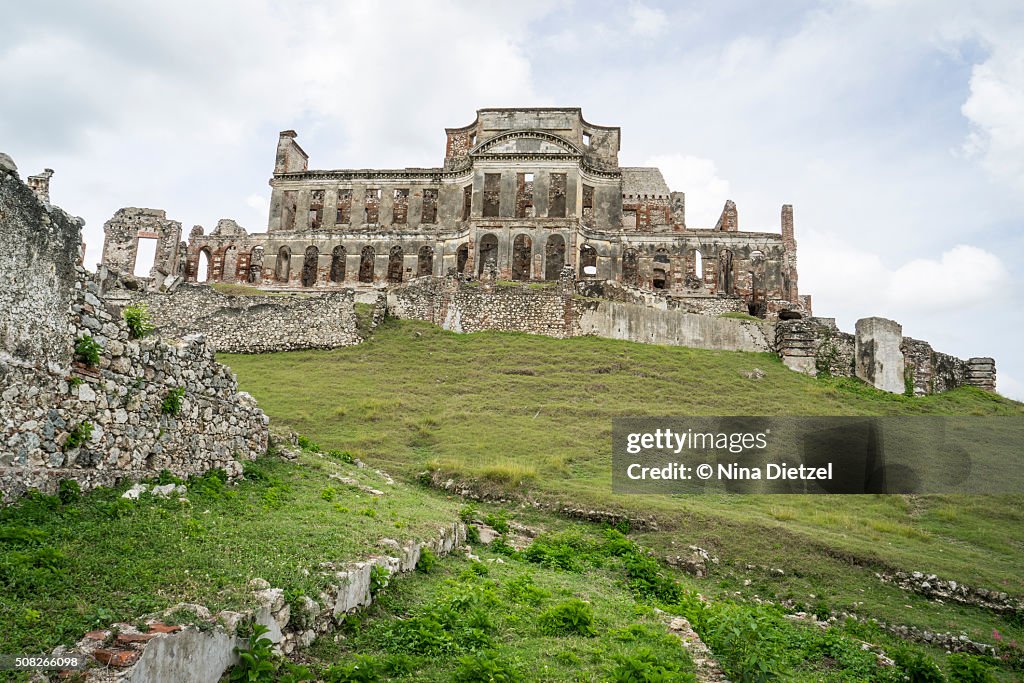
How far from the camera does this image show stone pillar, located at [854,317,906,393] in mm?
30828

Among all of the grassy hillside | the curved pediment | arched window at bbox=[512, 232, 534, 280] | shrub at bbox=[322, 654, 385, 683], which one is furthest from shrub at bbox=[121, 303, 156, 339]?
the curved pediment

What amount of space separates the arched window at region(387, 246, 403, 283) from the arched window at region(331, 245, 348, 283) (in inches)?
129

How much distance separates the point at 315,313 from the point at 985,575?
1003 inches

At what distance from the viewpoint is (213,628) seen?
575 cm

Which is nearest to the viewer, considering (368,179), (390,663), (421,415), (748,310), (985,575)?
(390,663)

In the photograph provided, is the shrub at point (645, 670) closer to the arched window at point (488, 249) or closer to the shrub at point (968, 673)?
the shrub at point (968, 673)

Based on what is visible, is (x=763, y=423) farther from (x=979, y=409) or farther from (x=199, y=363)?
(x=199, y=363)

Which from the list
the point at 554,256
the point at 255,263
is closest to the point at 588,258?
the point at 554,256

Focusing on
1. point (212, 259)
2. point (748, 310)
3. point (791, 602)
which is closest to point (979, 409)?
point (748, 310)

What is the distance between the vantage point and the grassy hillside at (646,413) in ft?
43.3

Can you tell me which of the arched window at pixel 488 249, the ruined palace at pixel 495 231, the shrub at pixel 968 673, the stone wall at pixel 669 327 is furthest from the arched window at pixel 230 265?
the shrub at pixel 968 673

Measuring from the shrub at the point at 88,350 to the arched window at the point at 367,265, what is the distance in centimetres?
4330

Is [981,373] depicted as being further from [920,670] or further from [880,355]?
[920,670]

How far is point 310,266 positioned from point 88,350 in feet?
147
